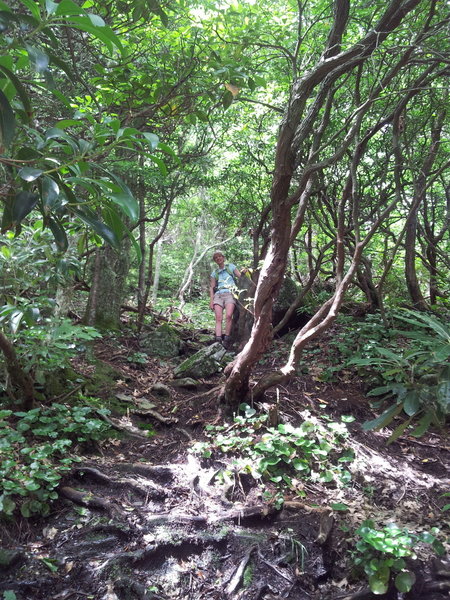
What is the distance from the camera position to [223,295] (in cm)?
672

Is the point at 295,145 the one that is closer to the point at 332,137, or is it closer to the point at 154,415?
the point at 332,137

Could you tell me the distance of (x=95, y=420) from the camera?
3.61m

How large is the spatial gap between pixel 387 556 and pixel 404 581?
15 cm

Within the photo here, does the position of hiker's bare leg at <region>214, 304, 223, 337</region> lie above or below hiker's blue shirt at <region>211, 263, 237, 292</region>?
below

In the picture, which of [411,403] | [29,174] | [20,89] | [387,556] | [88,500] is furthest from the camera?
[88,500]

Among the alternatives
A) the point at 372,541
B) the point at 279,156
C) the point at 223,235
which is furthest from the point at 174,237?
the point at 372,541

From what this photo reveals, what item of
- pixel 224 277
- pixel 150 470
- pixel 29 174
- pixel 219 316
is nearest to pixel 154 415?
pixel 150 470

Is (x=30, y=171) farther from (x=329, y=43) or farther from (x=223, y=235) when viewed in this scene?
(x=223, y=235)

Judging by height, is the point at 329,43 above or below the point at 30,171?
above

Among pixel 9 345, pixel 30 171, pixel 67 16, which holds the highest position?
pixel 67 16

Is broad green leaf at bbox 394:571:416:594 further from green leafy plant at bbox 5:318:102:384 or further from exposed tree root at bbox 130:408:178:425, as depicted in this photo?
green leafy plant at bbox 5:318:102:384

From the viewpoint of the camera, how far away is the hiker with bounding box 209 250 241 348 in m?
6.66

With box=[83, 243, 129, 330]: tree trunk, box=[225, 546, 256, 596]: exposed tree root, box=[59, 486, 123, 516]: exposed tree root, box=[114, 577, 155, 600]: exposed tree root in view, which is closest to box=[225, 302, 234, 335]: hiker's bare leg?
box=[83, 243, 129, 330]: tree trunk

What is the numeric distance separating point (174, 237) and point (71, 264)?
1745 cm
